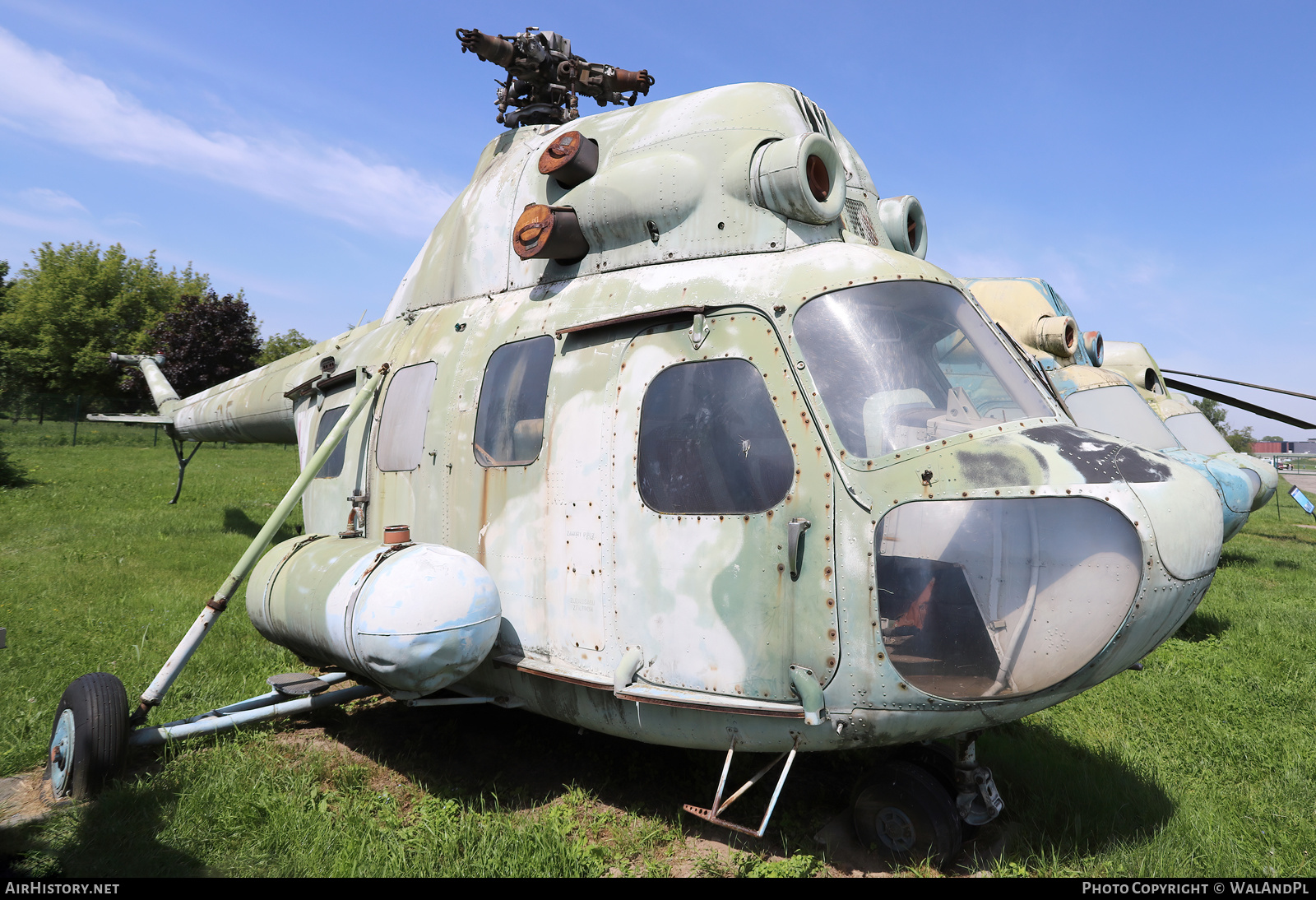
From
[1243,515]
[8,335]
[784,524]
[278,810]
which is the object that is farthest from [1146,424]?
[8,335]

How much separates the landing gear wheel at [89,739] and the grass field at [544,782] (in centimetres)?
15

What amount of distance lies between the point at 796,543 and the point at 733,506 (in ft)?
1.21

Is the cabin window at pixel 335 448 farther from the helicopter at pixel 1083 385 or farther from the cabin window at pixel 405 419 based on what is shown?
the helicopter at pixel 1083 385

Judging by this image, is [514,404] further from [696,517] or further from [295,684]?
[295,684]

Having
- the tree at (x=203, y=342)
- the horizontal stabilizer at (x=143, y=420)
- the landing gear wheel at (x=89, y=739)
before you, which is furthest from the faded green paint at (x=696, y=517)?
the tree at (x=203, y=342)

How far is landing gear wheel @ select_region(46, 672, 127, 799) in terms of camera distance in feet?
13.9

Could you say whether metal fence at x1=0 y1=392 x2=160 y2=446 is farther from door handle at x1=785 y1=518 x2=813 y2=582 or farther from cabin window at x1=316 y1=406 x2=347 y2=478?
door handle at x1=785 y1=518 x2=813 y2=582

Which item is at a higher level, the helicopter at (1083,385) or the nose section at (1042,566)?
the helicopter at (1083,385)

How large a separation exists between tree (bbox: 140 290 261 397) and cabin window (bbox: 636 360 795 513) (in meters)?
34.9

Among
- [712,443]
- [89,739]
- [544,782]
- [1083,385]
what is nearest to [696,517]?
[712,443]

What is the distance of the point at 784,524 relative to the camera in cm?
338

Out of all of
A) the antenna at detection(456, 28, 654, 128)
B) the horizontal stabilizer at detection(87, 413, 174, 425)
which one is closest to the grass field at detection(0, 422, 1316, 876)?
the horizontal stabilizer at detection(87, 413, 174, 425)

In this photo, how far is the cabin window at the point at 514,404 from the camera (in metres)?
4.31

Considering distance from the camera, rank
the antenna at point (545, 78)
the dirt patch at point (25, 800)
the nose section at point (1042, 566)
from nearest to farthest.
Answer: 1. the nose section at point (1042, 566)
2. the dirt patch at point (25, 800)
3. the antenna at point (545, 78)
